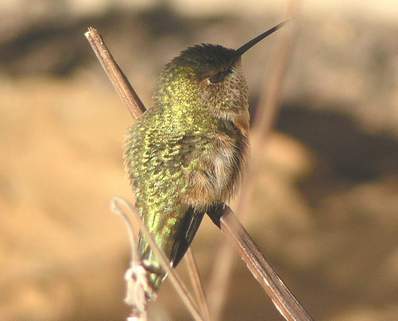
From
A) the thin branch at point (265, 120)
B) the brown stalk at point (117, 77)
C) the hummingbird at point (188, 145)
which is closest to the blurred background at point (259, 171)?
the hummingbird at point (188, 145)

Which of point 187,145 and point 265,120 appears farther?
point 187,145

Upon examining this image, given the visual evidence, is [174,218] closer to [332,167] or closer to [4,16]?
[332,167]

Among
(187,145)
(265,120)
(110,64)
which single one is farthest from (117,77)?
(265,120)

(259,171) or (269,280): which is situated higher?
(259,171)

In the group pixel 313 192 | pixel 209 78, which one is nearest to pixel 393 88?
pixel 313 192

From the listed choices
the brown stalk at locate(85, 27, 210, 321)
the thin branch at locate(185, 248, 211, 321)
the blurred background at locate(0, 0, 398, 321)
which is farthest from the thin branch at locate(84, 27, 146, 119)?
the blurred background at locate(0, 0, 398, 321)

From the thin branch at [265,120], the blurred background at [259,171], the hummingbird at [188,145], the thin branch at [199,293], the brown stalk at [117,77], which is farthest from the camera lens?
the blurred background at [259,171]

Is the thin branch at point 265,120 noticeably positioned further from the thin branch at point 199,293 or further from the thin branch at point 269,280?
the thin branch at point 269,280

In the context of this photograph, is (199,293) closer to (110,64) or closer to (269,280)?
(269,280)

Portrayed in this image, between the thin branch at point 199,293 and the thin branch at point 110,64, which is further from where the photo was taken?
the thin branch at point 110,64
